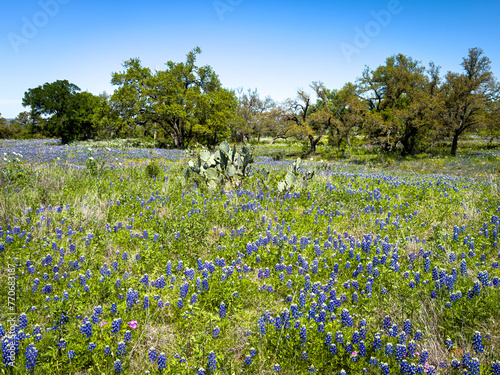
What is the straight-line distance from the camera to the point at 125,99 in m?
27.0

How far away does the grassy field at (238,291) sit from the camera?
2.60m

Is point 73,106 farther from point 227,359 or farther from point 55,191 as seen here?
point 227,359

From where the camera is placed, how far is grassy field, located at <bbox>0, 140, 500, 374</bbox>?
2600 millimetres

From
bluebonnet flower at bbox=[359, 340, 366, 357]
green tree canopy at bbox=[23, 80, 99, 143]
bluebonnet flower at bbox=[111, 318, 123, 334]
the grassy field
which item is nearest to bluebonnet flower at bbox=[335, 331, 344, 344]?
the grassy field

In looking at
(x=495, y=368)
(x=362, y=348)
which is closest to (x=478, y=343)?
(x=495, y=368)

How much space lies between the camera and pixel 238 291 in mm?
3656

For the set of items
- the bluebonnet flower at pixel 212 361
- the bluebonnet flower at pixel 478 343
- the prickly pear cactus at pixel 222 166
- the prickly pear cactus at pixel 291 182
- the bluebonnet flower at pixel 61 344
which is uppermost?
the prickly pear cactus at pixel 222 166

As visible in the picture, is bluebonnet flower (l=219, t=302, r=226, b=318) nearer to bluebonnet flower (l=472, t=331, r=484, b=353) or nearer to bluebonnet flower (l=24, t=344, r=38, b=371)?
bluebonnet flower (l=24, t=344, r=38, b=371)

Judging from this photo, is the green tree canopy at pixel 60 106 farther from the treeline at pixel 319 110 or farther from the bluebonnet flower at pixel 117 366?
the bluebonnet flower at pixel 117 366

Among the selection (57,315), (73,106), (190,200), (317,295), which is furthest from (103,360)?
(73,106)

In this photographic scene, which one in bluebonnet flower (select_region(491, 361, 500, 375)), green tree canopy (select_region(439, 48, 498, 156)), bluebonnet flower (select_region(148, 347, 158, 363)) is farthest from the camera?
green tree canopy (select_region(439, 48, 498, 156))

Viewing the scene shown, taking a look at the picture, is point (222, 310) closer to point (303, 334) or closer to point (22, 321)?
point (303, 334)

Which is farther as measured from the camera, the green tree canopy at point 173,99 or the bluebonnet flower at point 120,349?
the green tree canopy at point 173,99

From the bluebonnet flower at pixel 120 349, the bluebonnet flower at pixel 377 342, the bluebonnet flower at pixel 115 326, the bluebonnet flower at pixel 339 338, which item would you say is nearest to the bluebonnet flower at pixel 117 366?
the bluebonnet flower at pixel 120 349
